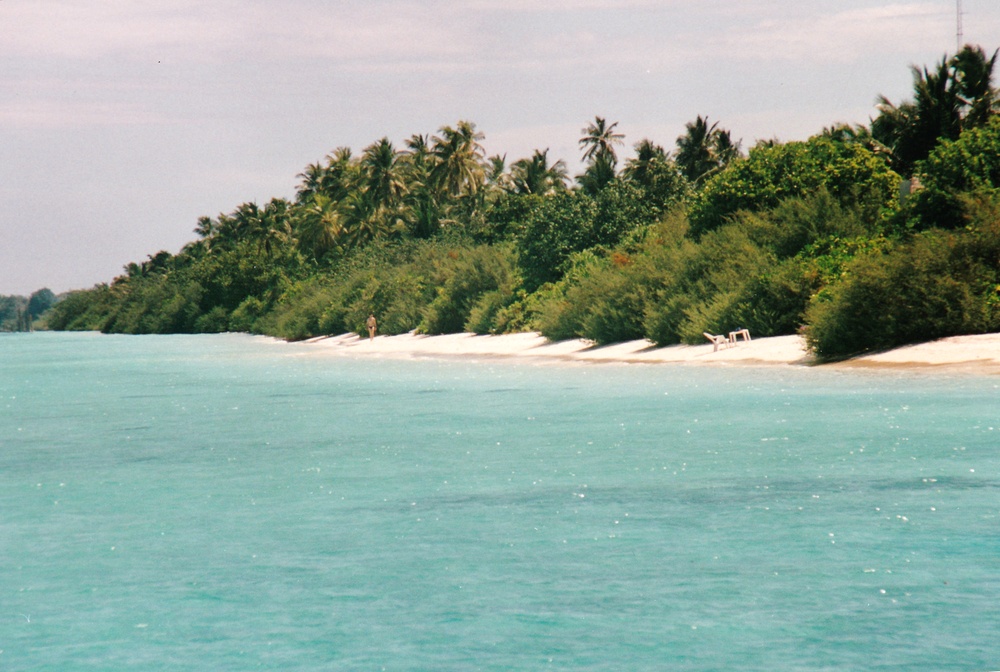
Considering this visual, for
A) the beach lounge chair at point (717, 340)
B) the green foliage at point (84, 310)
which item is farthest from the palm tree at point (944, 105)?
the green foliage at point (84, 310)

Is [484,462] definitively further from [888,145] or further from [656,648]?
[888,145]

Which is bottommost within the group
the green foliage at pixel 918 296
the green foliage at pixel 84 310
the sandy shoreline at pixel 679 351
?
the sandy shoreline at pixel 679 351

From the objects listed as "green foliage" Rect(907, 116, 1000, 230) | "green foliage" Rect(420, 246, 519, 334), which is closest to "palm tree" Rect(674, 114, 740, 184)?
"green foliage" Rect(420, 246, 519, 334)

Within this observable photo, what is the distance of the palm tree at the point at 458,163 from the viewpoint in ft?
303

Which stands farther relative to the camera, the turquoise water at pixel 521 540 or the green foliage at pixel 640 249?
the green foliage at pixel 640 249

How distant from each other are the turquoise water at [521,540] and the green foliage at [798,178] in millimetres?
19300

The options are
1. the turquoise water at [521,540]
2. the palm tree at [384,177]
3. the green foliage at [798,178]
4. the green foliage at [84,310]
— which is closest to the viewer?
the turquoise water at [521,540]

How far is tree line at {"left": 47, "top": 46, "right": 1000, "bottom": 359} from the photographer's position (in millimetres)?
29953

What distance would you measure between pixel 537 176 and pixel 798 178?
46664mm

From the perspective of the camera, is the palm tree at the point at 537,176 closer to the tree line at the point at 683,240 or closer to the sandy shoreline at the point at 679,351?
the tree line at the point at 683,240

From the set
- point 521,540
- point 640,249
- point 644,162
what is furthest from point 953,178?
point 644,162

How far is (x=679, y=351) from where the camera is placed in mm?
36344

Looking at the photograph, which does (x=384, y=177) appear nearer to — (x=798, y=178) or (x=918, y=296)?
(x=798, y=178)

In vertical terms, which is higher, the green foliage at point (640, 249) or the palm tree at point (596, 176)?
the palm tree at point (596, 176)
